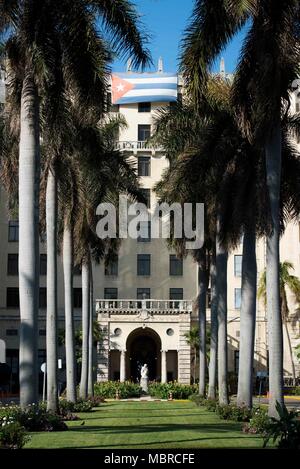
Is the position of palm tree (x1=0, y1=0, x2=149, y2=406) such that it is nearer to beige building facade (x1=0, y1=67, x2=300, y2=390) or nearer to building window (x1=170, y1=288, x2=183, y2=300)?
beige building facade (x1=0, y1=67, x2=300, y2=390)

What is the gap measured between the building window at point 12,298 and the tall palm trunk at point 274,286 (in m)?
52.1

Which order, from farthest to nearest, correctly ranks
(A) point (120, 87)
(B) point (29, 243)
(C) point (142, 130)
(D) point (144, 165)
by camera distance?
(C) point (142, 130) → (A) point (120, 87) → (D) point (144, 165) → (B) point (29, 243)

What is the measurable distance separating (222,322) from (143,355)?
134ft

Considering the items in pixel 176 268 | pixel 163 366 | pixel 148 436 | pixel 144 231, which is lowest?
pixel 163 366

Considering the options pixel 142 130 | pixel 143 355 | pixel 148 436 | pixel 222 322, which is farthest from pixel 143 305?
pixel 148 436

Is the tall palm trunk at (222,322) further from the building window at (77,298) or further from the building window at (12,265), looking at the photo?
the building window at (12,265)

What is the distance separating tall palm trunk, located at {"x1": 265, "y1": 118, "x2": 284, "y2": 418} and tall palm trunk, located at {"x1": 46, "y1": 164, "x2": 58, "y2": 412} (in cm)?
877

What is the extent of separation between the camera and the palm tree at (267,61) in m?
22.5

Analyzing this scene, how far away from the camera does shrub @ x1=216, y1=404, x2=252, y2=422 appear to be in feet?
93.5

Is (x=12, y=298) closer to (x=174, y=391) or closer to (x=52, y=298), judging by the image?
(x=174, y=391)

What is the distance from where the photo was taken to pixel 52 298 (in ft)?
94.8

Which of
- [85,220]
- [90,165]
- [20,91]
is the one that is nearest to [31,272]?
[20,91]

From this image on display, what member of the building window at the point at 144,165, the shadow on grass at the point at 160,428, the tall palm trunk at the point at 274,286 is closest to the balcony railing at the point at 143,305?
the building window at the point at 144,165

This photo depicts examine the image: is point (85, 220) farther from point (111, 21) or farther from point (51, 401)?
point (111, 21)
